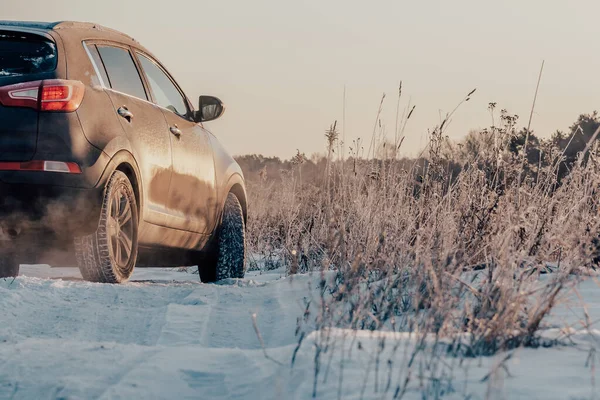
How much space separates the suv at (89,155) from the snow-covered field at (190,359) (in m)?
0.42

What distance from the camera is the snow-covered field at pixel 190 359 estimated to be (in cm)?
276

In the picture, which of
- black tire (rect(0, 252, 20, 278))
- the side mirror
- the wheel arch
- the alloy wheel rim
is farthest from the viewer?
the side mirror

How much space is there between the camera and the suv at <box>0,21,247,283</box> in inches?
192

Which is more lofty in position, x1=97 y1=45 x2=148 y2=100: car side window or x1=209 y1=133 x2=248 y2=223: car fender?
x1=97 y1=45 x2=148 y2=100: car side window

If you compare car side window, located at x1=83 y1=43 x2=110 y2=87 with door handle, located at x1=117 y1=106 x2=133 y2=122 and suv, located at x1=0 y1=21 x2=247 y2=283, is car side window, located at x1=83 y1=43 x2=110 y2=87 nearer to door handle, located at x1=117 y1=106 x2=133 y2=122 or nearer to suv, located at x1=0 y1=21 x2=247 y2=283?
suv, located at x1=0 y1=21 x2=247 y2=283

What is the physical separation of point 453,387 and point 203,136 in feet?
15.4

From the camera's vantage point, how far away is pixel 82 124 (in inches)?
197

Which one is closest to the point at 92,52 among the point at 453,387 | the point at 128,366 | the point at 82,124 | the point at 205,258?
the point at 82,124

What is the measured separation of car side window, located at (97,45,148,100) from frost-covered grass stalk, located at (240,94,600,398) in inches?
61.8

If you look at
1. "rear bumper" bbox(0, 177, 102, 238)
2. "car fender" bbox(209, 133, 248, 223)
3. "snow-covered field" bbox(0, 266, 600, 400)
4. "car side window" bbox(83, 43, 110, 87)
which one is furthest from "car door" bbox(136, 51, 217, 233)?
"snow-covered field" bbox(0, 266, 600, 400)

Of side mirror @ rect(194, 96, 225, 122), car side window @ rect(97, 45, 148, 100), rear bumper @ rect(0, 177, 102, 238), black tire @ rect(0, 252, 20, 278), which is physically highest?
car side window @ rect(97, 45, 148, 100)

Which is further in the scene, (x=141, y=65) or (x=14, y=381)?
(x=141, y=65)

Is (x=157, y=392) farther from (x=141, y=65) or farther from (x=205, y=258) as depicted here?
(x=205, y=258)

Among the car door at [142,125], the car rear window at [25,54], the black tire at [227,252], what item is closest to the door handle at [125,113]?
the car door at [142,125]
